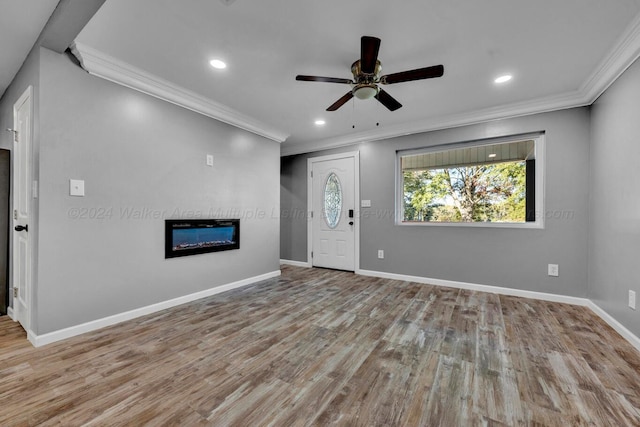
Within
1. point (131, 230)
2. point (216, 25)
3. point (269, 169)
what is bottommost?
point (131, 230)

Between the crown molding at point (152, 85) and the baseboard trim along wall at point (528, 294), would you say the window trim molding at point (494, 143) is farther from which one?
the crown molding at point (152, 85)

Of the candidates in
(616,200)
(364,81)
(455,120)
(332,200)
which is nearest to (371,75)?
(364,81)

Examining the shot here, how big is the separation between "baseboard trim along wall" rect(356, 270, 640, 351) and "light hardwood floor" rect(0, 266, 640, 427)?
0.09 metres

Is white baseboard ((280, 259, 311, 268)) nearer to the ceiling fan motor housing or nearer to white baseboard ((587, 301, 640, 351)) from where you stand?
the ceiling fan motor housing

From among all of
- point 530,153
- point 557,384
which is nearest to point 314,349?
point 557,384

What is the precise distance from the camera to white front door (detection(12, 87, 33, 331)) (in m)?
2.19

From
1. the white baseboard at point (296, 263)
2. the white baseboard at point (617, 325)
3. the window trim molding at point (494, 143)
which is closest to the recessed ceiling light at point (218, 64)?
the window trim molding at point (494, 143)

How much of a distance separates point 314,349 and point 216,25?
2.49m

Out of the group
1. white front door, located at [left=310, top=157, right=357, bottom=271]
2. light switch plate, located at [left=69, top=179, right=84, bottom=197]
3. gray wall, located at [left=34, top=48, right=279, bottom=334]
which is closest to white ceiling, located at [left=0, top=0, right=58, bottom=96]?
gray wall, located at [left=34, top=48, right=279, bottom=334]

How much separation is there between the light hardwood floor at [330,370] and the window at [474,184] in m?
1.32

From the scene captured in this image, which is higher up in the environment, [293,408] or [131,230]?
[131,230]

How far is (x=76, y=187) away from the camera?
87.4 inches

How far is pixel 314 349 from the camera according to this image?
2012 mm

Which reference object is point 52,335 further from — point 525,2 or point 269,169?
point 525,2
